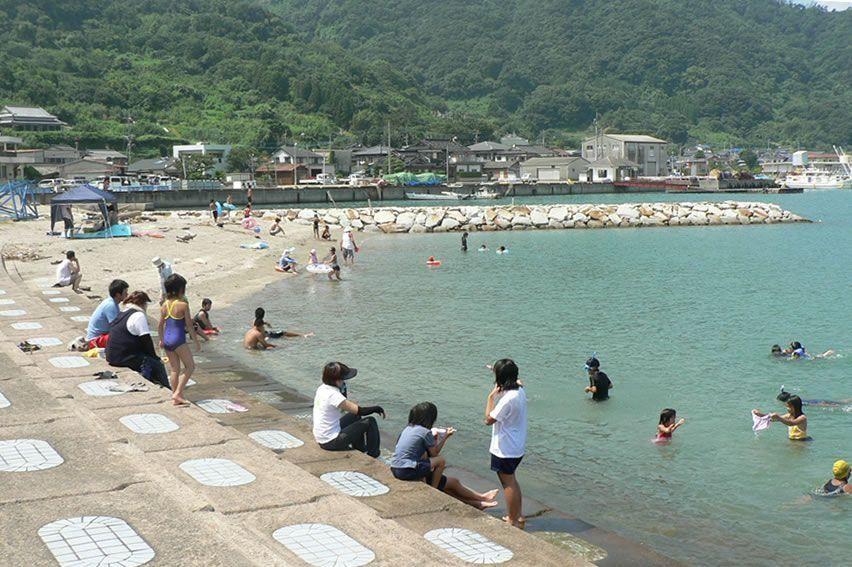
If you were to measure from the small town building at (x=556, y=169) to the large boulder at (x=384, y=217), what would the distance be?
238ft

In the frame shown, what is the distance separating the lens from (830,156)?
643 ft

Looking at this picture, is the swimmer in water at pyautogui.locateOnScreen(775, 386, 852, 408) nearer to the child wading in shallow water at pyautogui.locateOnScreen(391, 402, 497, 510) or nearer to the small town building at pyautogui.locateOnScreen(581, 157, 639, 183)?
the child wading in shallow water at pyautogui.locateOnScreen(391, 402, 497, 510)

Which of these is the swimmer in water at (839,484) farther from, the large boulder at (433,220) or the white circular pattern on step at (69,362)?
the large boulder at (433,220)

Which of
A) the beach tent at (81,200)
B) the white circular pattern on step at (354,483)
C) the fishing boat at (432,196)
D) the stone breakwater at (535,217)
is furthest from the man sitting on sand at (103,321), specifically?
the fishing boat at (432,196)

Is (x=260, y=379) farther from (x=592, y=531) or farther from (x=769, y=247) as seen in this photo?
(x=769, y=247)

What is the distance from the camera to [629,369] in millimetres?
17031

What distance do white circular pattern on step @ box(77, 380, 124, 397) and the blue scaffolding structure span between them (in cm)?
3947

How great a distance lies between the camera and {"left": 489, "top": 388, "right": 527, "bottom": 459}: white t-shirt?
7.62 meters

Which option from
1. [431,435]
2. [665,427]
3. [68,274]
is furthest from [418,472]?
[68,274]

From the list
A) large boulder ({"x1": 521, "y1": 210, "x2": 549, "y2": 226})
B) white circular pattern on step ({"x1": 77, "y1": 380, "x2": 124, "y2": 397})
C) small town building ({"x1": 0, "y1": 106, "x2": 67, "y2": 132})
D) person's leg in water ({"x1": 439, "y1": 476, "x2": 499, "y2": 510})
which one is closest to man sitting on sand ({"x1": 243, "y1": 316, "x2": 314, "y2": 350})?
white circular pattern on step ({"x1": 77, "y1": 380, "x2": 124, "y2": 397})

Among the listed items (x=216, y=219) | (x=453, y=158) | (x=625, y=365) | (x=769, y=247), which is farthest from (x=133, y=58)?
(x=625, y=365)

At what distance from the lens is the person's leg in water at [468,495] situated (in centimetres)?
831

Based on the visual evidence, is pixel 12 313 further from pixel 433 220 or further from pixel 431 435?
pixel 433 220

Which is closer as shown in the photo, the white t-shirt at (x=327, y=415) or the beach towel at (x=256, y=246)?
the white t-shirt at (x=327, y=415)
